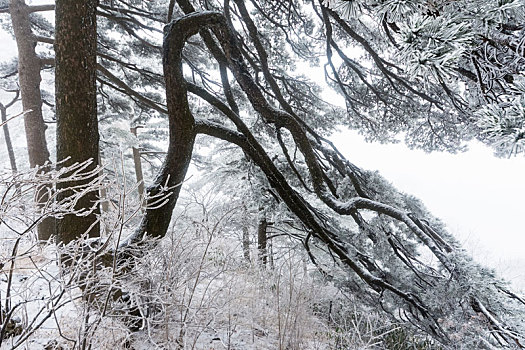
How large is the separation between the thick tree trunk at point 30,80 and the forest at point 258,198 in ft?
0.08

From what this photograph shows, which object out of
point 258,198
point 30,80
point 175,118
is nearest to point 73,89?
point 175,118

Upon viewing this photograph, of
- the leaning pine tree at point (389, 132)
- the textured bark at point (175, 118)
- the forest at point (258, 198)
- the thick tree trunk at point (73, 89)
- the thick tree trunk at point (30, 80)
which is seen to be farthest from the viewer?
the thick tree trunk at point (30, 80)

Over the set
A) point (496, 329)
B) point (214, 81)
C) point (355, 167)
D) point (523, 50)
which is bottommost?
point (496, 329)

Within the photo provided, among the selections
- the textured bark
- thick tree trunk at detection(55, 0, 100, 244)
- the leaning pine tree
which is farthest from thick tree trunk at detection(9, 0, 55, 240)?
the textured bark

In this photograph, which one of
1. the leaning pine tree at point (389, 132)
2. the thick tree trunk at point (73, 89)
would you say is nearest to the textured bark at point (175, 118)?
the leaning pine tree at point (389, 132)

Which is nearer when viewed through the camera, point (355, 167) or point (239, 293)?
point (355, 167)

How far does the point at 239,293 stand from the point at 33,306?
2.15m

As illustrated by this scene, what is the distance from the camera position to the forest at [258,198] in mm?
1046

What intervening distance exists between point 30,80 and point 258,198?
4.76 meters

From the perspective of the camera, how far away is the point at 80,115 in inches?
103

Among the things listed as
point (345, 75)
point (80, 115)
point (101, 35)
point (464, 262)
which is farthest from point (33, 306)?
point (101, 35)

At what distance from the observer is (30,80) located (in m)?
5.25

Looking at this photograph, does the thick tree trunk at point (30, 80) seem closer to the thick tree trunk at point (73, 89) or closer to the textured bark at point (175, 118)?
the thick tree trunk at point (73, 89)

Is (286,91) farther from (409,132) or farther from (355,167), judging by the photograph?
(355,167)
